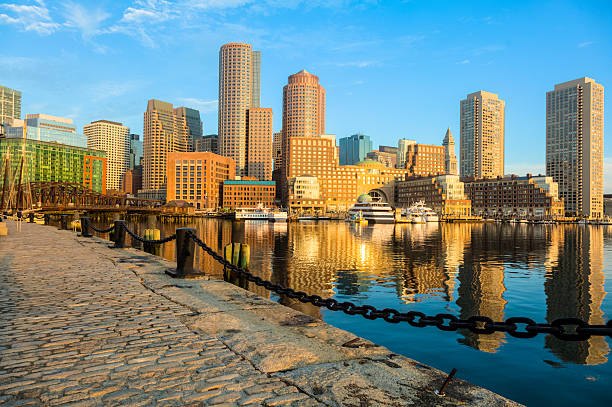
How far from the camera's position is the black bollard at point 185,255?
13.1 metres

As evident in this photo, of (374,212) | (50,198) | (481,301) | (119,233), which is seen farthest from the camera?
(50,198)

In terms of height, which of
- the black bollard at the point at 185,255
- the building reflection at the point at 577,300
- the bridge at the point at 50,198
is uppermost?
the bridge at the point at 50,198

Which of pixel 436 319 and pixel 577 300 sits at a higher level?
pixel 436 319

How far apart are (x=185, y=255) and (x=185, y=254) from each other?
0.12 feet

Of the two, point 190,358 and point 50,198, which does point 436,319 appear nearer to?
point 190,358

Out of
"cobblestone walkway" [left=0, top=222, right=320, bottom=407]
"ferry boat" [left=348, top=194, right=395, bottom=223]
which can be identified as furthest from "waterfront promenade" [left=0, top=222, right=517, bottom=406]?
"ferry boat" [left=348, top=194, right=395, bottom=223]

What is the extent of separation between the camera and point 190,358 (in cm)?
595

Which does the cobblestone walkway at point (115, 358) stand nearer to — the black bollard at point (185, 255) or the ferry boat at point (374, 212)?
the black bollard at point (185, 255)

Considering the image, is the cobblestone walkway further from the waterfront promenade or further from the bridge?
the bridge

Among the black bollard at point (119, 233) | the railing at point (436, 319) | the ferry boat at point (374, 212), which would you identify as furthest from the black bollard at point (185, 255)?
the ferry boat at point (374, 212)

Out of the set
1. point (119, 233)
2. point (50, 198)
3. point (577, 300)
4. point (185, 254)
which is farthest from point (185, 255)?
point (50, 198)

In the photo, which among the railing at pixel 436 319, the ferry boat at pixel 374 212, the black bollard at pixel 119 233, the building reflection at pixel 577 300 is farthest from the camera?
the ferry boat at pixel 374 212

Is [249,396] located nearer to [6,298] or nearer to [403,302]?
[6,298]

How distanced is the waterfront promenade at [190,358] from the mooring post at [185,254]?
2.62 m
